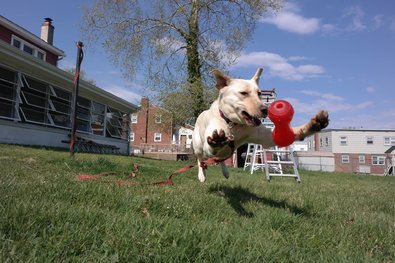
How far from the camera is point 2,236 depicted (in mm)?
2062

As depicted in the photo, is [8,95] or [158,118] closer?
[8,95]

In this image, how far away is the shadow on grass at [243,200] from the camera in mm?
3986

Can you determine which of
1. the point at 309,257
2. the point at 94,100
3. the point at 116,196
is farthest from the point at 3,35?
the point at 309,257

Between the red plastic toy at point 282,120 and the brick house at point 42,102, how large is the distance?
10.2 m

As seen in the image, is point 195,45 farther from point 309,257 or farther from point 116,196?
point 309,257

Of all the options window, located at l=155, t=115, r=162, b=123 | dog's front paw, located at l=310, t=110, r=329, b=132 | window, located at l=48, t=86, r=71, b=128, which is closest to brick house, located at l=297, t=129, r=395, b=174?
window, located at l=155, t=115, r=162, b=123

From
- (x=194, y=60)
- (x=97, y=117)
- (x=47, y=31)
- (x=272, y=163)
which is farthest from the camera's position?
(x=47, y=31)

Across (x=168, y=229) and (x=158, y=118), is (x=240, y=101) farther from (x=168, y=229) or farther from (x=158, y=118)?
(x=158, y=118)

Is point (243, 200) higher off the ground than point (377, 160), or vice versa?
point (377, 160)

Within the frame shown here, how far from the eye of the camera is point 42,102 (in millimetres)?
16672

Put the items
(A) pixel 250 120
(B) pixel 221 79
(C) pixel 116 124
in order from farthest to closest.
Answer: (C) pixel 116 124 → (B) pixel 221 79 → (A) pixel 250 120

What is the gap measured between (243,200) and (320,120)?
168cm

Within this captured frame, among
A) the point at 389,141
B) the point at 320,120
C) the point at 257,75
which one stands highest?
the point at 389,141

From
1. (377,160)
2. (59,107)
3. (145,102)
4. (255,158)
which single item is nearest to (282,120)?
(255,158)
